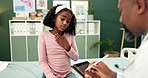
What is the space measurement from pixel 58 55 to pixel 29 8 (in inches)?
93.3

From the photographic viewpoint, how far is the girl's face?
1.48 m

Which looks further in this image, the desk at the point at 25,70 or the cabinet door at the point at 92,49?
the cabinet door at the point at 92,49

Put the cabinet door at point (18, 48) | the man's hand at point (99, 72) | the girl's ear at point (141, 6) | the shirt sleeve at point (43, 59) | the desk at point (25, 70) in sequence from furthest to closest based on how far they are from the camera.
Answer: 1. the cabinet door at point (18, 48)
2. the desk at point (25, 70)
3. the shirt sleeve at point (43, 59)
4. the man's hand at point (99, 72)
5. the girl's ear at point (141, 6)

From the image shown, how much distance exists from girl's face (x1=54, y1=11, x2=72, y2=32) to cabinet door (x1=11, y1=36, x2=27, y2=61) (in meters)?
1.97

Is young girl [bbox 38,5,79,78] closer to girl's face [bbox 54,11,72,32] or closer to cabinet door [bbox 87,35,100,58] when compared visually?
girl's face [bbox 54,11,72,32]

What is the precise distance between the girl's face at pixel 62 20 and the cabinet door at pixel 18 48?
77.6 inches

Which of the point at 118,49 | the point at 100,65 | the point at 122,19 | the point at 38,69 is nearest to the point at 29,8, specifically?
the point at 38,69

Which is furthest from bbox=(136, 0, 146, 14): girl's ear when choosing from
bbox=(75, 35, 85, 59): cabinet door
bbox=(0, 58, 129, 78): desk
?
bbox=(75, 35, 85, 59): cabinet door

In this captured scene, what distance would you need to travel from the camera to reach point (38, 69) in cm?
203

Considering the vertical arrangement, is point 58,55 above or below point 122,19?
below

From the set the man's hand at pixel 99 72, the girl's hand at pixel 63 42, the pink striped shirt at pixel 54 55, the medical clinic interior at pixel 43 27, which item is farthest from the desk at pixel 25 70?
the medical clinic interior at pixel 43 27

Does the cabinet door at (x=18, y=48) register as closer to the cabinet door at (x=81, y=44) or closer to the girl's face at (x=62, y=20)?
the cabinet door at (x=81, y=44)

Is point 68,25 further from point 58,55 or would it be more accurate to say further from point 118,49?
point 118,49

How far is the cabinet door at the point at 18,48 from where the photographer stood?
10.8 ft
